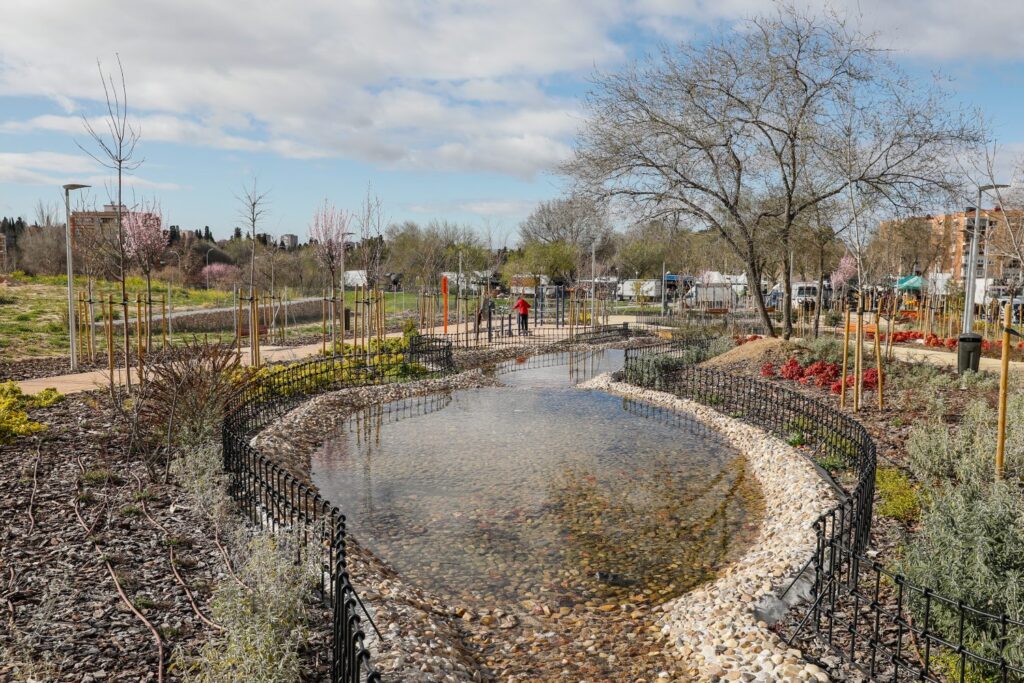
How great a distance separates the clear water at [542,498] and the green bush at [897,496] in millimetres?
1418

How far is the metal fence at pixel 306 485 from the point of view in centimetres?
404

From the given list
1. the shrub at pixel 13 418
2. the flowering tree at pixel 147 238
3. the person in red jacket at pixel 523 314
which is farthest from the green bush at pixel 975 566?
the person in red jacket at pixel 523 314

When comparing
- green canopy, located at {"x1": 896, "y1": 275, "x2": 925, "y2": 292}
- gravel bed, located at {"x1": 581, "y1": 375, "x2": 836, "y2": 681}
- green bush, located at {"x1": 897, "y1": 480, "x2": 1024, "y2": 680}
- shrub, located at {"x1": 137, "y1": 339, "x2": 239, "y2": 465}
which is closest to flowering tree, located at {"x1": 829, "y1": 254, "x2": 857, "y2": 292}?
green canopy, located at {"x1": 896, "y1": 275, "x2": 925, "y2": 292}

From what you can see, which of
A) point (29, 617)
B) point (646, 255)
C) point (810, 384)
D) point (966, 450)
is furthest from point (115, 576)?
point (646, 255)

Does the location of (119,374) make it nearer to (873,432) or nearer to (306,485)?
(306,485)

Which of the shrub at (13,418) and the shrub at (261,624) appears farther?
the shrub at (13,418)

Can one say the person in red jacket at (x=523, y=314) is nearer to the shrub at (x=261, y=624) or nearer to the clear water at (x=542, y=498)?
the clear water at (x=542, y=498)

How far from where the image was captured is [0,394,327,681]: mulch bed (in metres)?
4.29

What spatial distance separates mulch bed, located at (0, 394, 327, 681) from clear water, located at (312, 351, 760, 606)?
6.19 feet

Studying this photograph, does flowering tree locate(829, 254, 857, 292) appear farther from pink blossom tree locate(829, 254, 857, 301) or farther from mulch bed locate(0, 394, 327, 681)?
mulch bed locate(0, 394, 327, 681)

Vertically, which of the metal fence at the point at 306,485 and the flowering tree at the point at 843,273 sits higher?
the flowering tree at the point at 843,273

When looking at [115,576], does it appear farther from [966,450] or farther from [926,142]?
[926,142]

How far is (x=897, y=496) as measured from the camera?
7.43 meters

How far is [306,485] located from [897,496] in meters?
7.11
